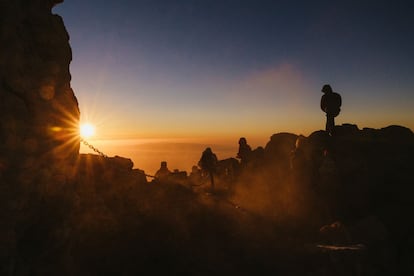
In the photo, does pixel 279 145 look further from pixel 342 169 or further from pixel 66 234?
pixel 66 234

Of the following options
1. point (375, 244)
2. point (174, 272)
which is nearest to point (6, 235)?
point (174, 272)

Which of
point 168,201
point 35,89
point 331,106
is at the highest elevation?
point 331,106

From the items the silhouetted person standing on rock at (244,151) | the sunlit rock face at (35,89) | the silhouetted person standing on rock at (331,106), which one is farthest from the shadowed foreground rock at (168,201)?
the silhouetted person standing on rock at (331,106)

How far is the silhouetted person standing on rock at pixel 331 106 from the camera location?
163ft

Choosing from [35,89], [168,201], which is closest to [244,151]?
[168,201]

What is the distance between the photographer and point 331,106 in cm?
4984

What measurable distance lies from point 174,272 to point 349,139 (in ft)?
112

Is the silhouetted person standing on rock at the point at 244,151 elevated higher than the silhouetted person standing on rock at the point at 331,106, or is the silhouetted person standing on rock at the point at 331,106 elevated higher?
the silhouetted person standing on rock at the point at 331,106

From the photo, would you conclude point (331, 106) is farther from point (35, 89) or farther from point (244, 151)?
point (35, 89)

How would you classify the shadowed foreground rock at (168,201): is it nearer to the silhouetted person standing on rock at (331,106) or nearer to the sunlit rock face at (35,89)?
the sunlit rock face at (35,89)

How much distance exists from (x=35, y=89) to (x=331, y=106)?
148 ft

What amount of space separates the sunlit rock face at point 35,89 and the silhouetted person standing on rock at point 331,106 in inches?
1647

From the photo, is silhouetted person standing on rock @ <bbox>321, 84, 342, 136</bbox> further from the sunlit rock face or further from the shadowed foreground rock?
the sunlit rock face

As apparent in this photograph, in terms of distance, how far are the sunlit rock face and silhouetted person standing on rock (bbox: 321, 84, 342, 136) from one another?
41.8 meters
